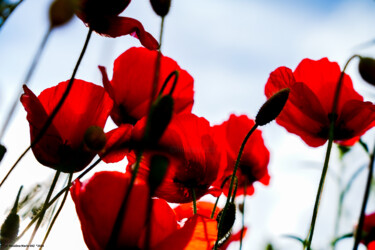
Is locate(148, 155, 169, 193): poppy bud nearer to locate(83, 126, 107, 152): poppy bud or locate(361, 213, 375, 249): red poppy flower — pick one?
locate(83, 126, 107, 152): poppy bud

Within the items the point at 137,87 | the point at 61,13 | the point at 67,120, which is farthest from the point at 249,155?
the point at 61,13

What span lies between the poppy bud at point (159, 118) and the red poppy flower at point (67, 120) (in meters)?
0.19

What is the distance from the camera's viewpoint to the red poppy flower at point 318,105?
729mm

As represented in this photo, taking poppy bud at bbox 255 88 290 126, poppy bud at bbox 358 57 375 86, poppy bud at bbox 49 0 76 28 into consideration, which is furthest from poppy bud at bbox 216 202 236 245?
poppy bud at bbox 49 0 76 28

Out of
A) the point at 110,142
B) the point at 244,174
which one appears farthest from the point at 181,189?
the point at 244,174

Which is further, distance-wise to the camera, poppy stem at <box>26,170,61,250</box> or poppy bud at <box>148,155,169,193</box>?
poppy stem at <box>26,170,61,250</box>

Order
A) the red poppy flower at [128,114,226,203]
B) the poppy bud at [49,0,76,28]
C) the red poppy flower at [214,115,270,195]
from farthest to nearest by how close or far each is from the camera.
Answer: the red poppy flower at [214,115,270,195], the red poppy flower at [128,114,226,203], the poppy bud at [49,0,76,28]

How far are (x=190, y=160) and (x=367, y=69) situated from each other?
0.28 m

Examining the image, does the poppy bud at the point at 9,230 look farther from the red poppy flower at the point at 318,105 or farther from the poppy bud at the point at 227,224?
the red poppy flower at the point at 318,105

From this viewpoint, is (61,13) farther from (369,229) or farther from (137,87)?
(369,229)

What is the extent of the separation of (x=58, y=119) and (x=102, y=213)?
19 centimetres

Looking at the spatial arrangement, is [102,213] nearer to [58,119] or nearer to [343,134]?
[58,119]

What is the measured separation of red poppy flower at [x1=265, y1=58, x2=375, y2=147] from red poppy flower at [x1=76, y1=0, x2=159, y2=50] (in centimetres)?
27

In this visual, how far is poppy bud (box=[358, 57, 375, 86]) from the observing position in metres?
0.46
